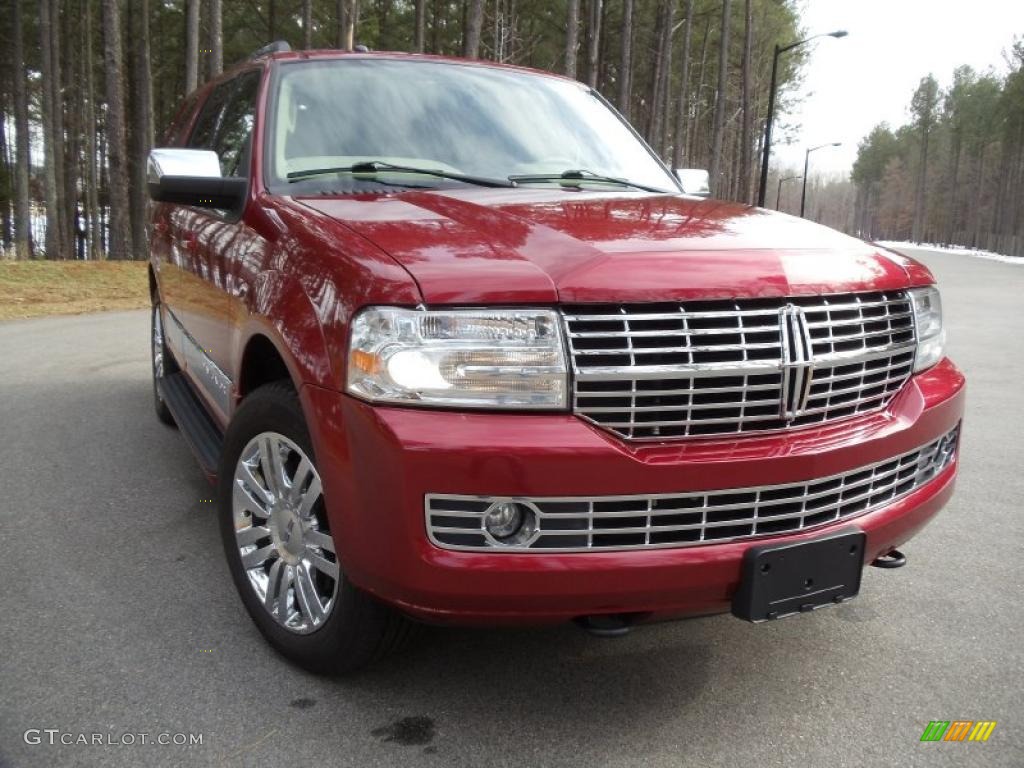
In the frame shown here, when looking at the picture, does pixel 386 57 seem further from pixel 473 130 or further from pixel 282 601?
pixel 282 601

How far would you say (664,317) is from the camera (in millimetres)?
2229

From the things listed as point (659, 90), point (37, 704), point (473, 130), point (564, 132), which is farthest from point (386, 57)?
point (659, 90)

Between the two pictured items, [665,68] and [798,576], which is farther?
[665,68]

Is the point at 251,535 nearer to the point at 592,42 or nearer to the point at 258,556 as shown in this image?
the point at 258,556

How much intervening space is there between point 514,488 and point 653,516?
37 centimetres

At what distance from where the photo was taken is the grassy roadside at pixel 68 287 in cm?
1267

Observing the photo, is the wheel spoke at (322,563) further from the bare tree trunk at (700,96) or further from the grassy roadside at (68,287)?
the bare tree trunk at (700,96)

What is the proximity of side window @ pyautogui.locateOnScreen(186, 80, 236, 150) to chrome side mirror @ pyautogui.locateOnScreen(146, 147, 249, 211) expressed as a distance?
1066 mm

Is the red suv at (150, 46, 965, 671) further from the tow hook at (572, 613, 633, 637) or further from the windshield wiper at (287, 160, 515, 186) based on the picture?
the windshield wiper at (287, 160, 515, 186)

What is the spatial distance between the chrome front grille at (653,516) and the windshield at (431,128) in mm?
1578

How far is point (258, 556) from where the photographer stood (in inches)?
114
